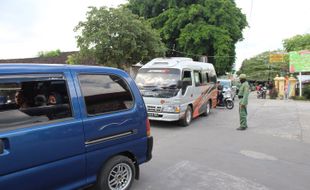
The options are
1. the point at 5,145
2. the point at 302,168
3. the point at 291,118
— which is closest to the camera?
the point at 5,145

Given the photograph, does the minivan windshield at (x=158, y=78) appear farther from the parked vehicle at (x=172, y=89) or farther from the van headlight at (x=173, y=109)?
the van headlight at (x=173, y=109)

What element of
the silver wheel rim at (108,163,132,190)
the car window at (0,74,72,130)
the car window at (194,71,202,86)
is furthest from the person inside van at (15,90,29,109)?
the car window at (194,71,202,86)

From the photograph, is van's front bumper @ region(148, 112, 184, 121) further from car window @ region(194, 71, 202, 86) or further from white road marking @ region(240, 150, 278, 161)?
white road marking @ region(240, 150, 278, 161)

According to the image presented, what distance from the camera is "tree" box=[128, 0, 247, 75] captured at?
24.7 metres

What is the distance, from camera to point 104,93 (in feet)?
12.3

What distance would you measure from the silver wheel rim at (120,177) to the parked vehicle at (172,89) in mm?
5069

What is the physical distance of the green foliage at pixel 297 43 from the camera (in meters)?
52.9

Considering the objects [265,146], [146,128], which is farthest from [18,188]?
[265,146]

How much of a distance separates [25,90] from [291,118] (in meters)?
11.9

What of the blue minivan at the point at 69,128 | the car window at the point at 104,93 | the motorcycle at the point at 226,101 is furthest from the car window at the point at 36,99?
the motorcycle at the point at 226,101

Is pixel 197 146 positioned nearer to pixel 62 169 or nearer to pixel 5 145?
pixel 62 169

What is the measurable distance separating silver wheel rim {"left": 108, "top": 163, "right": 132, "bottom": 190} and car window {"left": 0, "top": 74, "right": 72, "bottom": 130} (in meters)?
1.14

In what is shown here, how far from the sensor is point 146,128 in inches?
168

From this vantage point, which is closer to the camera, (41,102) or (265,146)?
(41,102)
